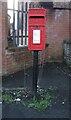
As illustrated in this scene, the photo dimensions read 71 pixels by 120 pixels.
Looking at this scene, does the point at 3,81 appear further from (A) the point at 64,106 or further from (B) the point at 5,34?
(A) the point at 64,106

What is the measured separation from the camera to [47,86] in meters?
7.48

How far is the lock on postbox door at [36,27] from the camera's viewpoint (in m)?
6.38

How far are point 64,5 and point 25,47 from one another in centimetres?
202

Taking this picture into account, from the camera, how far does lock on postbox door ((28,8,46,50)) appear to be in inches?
251

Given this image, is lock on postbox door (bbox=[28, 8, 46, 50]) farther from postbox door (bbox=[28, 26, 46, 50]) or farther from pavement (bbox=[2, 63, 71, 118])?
pavement (bbox=[2, 63, 71, 118])

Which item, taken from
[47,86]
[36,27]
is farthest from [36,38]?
[47,86]

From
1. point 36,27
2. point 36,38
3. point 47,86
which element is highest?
point 36,27

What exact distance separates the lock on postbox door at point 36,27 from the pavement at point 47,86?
107 centimetres

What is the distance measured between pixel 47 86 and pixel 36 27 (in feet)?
5.16

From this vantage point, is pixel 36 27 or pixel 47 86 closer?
pixel 36 27

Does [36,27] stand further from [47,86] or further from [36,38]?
[47,86]

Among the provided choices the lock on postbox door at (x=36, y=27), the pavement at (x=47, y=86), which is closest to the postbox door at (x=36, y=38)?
the lock on postbox door at (x=36, y=27)

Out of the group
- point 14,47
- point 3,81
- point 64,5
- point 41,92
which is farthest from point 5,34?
point 64,5

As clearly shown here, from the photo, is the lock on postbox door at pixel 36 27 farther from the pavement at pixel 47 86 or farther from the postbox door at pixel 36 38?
the pavement at pixel 47 86
